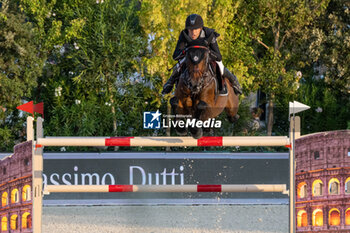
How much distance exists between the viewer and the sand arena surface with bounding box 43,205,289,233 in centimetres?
956

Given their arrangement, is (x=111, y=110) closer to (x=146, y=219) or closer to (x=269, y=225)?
(x=146, y=219)

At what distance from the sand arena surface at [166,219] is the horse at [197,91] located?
3.69 metres

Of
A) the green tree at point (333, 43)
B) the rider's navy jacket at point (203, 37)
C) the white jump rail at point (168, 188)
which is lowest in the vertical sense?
the white jump rail at point (168, 188)

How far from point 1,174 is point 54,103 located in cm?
770

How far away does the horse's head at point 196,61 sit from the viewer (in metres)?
5.97

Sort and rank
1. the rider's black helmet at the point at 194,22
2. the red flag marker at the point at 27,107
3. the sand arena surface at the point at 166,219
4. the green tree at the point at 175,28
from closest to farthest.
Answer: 1. the rider's black helmet at the point at 194,22
2. the red flag marker at the point at 27,107
3. the sand arena surface at the point at 166,219
4. the green tree at the point at 175,28

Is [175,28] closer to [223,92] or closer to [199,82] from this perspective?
[223,92]

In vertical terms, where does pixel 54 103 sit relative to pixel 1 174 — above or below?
above

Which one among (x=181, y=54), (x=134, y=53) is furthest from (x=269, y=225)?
(x=134, y=53)

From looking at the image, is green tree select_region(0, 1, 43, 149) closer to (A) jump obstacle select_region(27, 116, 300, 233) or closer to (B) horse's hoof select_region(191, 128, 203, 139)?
(A) jump obstacle select_region(27, 116, 300, 233)

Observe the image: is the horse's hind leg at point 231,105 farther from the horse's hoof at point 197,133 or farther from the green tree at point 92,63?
the green tree at point 92,63

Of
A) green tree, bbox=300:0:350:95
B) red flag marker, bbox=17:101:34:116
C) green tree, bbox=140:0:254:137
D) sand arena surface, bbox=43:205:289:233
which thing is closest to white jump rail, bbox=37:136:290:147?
red flag marker, bbox=17:101:34:116

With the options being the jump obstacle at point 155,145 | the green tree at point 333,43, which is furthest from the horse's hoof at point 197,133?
the green tree at point 333,43

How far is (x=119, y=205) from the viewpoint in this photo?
1169 centimetres
